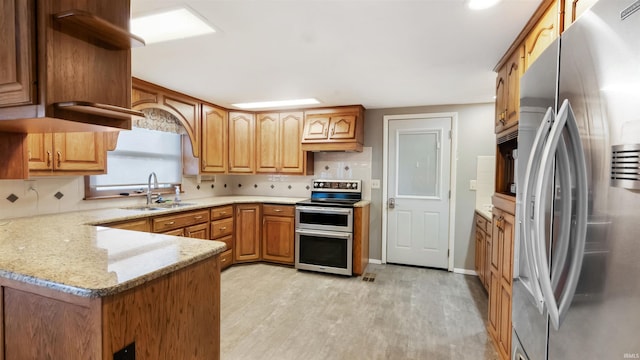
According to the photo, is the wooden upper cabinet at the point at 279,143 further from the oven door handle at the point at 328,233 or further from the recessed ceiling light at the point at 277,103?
the oven door handle at the point at 328,233

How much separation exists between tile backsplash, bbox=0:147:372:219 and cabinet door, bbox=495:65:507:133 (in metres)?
1.96

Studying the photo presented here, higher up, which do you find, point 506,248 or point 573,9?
point 573,9

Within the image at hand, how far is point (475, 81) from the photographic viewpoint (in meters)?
2.85

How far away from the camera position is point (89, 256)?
4.10 feet

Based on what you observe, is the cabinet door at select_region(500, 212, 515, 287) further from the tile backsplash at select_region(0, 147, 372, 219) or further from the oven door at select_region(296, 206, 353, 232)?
the tile backsplash at select_region(0, 147, 372, 219)

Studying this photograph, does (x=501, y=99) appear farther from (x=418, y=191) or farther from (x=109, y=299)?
(x=109, y=299)

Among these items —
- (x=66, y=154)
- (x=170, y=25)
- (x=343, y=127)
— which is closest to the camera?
(x=170, y=25)

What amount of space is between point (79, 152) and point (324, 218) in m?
2.47

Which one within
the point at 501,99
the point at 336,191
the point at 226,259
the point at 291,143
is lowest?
the point at 226,259

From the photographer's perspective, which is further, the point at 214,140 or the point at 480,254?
the point at 214,140

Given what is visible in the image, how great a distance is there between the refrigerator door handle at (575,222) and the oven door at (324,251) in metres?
2.72

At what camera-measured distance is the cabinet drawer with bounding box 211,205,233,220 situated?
3.56 metres

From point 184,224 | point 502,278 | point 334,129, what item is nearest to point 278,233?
point 184,224

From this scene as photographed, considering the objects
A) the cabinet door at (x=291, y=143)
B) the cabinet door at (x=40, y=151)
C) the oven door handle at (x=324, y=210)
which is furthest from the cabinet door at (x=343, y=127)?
the cabinet door at (x=40, y=151)
